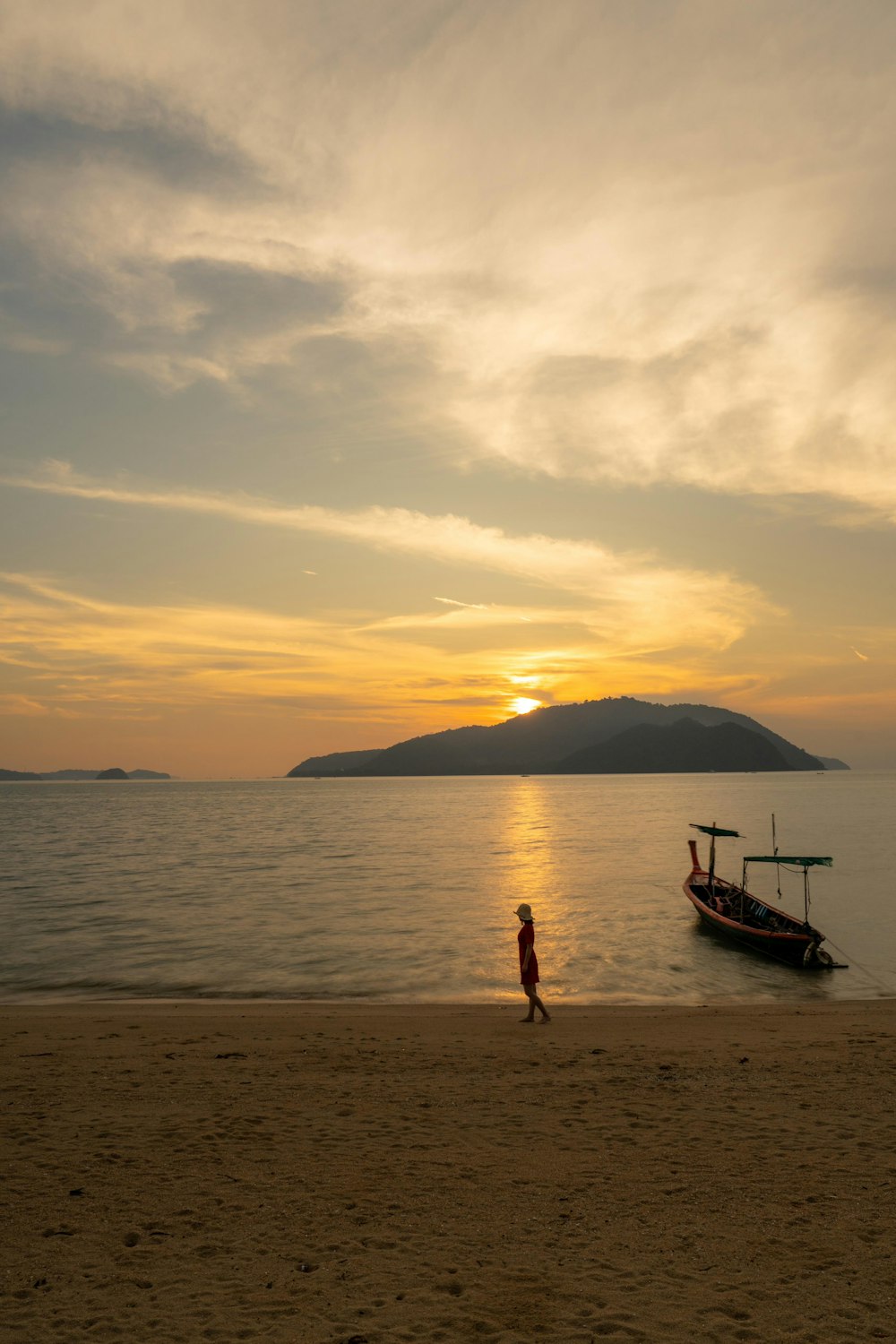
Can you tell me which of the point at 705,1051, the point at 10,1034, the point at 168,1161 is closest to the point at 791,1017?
the point at 705,1051

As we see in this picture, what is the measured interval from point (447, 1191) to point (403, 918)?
Result: 89.1ft

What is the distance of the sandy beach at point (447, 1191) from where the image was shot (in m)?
6.90

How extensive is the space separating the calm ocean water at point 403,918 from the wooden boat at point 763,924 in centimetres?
69

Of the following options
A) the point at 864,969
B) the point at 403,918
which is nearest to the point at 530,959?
the point at 864,969

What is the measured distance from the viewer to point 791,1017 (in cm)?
1883

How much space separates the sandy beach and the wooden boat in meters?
11.9

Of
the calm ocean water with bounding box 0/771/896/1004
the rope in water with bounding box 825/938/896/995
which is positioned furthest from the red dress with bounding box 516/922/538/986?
the rope in water with bounding box 825/938/896/995

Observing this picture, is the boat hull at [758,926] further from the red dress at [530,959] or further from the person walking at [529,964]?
the red dress at [530,959]

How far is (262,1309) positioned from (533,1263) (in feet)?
7.81

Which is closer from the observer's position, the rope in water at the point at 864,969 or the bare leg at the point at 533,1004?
the bare leg at the point at 533,1004

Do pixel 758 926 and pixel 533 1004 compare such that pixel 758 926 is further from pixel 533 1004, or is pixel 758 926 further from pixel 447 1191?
pixel 447 1191

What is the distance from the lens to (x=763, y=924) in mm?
30641

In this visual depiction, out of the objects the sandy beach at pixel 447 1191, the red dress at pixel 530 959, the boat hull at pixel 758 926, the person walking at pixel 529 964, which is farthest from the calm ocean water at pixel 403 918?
the sandy beach at pixel 447 1191

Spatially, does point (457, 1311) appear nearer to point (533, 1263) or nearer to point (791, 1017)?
point (533, 1263)
